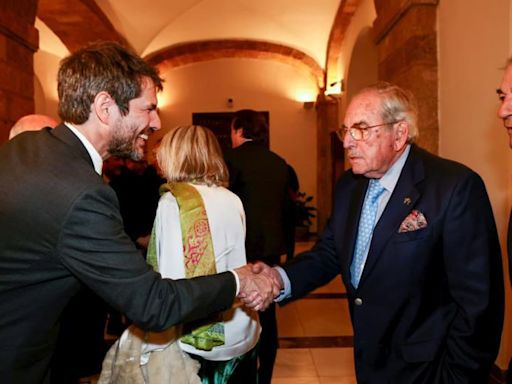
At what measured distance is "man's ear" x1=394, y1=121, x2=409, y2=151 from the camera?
1.78 m

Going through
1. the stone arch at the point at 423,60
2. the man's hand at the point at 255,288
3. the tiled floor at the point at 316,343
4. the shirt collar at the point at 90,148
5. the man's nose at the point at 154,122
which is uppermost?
the stone arch at the point at 423,60

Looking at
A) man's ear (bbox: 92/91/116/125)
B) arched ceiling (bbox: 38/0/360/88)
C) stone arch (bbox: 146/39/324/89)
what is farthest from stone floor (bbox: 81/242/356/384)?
stone arch (bbox: 146/39/324/89)

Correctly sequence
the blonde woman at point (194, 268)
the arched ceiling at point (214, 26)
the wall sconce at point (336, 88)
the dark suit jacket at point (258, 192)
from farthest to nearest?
Answer: the wall sconce at point (336, 88)
the arched ceiling at point (214, 26)
the dark suit jacket at point (258, 192)
the blonde woman at point (194, 268)

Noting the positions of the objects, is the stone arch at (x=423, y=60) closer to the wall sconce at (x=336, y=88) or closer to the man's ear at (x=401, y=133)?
the man's ear at (x=401, y=133)

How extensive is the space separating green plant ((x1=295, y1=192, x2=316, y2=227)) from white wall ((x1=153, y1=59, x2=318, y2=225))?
1.40ft

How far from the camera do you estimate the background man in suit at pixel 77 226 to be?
4.14 feet

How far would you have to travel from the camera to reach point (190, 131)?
225 cm

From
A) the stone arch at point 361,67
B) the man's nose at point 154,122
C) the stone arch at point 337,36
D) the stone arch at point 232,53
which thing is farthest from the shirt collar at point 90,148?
the stone arch at point 232,53

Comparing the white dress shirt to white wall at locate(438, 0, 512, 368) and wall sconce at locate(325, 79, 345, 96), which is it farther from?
wall sconce at locate(325, 79, 345, 96)

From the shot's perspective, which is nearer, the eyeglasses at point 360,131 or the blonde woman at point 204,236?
the eyeglasses at point 360,131

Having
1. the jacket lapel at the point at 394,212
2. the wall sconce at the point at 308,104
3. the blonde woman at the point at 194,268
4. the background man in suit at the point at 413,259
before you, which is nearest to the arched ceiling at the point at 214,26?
the wall sconce at the point at 308,104

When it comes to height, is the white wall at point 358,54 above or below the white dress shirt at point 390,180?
above

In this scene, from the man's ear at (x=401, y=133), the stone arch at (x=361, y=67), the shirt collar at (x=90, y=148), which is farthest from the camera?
the stone arch at (x=361, y=67)

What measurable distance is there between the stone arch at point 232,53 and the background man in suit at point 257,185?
26.7 feet
